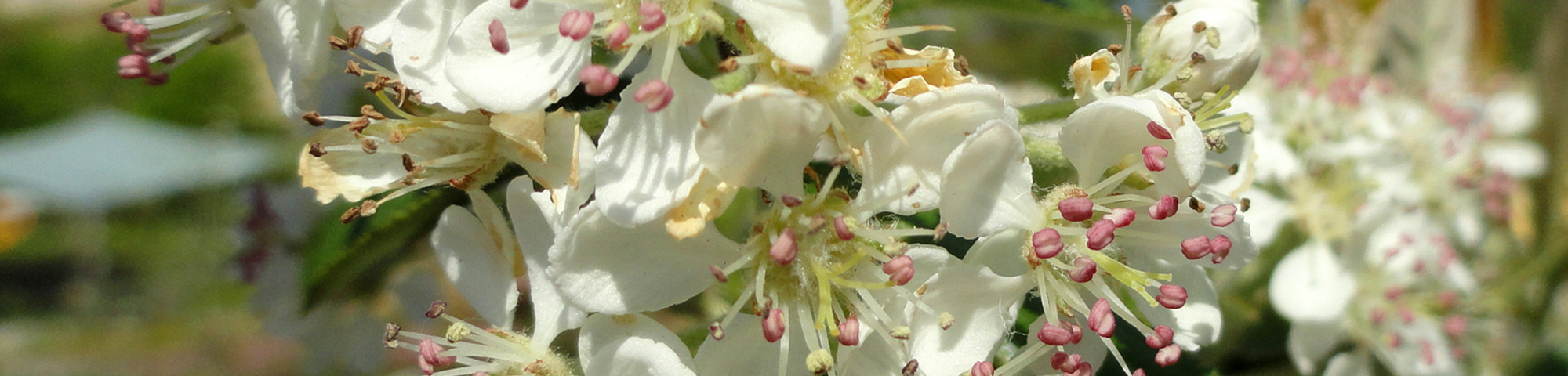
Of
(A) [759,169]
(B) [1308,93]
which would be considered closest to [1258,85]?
(B) [1308,93]

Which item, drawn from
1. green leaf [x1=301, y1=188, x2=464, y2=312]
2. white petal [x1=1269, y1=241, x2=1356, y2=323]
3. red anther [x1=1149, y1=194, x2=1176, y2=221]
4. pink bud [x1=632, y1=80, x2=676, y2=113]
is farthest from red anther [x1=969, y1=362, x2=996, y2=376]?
white petal [x1=1269, y1=241, x2=1356, y2=323]

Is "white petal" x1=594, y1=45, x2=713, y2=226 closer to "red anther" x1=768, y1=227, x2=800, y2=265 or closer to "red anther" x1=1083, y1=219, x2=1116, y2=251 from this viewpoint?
"red anther" x1=768, y1=227, x2=800, y2=265

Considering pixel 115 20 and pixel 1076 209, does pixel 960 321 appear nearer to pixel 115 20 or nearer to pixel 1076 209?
pixel 1076 209

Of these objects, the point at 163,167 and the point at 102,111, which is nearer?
the point at 163,167

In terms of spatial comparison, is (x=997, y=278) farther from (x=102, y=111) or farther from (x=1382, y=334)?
(x=102, y=111)

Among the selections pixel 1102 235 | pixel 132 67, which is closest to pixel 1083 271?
pixel 1102 235

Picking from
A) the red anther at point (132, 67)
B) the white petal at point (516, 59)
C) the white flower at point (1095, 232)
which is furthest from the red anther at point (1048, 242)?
the red anther at point (132, 67)
